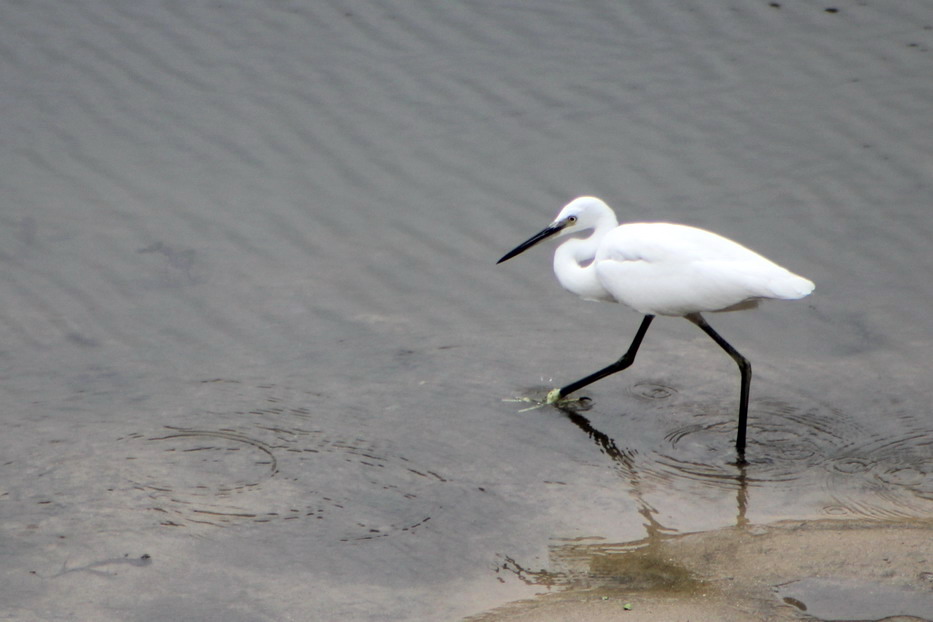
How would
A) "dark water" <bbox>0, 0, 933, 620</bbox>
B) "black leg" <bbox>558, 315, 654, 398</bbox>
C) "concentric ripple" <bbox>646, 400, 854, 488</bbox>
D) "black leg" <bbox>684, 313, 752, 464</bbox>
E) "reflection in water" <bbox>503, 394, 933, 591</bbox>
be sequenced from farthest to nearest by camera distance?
"black leg" <bbox>558, 315, 654, 398</bbox> → "black leg" <bbox>684, 313, 752, 464</bbox> → "concentric ripple" <bbox>646, 400, 854, 488</bbox> → "dark water" <bbox>0, 0, 933, 620</bbox> → "reflection in water" <bbox>503, 394, 933, 591</bbox>

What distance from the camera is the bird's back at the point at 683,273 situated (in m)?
5.92

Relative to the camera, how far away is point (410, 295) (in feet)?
25.8

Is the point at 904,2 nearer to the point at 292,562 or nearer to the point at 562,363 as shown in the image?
the point at 562,363

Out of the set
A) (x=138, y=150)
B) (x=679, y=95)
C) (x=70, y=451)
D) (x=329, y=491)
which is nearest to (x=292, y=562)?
(x=329, y=491)

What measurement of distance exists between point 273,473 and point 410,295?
2.31 meters

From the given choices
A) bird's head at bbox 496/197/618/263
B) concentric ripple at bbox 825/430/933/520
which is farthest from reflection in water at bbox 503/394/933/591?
bird's head at bbox 496/197/618/263

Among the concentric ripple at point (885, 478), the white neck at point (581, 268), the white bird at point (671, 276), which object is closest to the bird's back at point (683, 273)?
the white bird at point (671, 276)

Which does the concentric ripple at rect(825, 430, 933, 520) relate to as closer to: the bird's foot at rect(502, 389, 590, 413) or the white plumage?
the white plumage

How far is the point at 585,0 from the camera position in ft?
37.2

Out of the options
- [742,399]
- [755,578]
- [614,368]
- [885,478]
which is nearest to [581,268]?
[614,368]

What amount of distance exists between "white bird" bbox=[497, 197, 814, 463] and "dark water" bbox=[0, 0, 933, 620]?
473mm

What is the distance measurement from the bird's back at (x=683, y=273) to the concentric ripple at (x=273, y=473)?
4.86 feet

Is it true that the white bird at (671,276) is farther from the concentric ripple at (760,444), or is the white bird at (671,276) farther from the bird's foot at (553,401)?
the concentric ripple at (760,444)

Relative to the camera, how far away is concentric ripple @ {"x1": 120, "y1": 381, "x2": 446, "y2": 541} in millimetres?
5441
